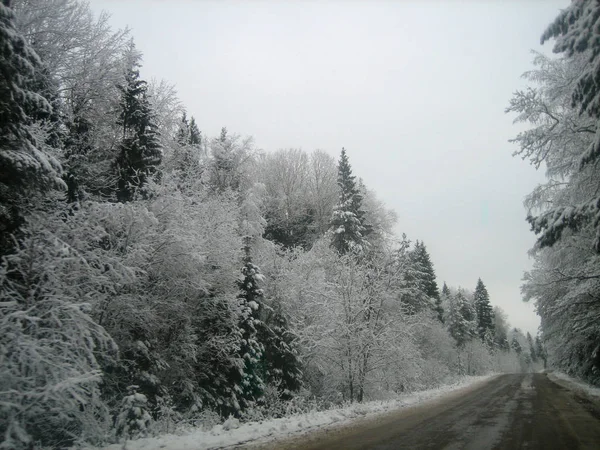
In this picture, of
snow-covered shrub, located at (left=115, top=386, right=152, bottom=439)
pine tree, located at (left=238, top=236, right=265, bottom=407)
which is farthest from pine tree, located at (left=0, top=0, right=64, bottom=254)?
pine tree, located at (left=238, top=236, right=265, bottom=407)

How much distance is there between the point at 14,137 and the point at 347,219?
25235 millimetres

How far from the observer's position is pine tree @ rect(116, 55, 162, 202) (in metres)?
16.4

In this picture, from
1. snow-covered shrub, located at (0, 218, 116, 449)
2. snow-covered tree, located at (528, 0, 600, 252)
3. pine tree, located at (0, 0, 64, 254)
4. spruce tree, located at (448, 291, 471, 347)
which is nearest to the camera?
snow-covered shrub, located at (0, 218, 116, 449)

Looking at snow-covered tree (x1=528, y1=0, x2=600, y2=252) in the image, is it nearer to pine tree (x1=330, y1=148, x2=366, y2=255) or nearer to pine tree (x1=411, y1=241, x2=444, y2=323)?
pine tree (x1=330, y1=148, x2=366, y2=255)

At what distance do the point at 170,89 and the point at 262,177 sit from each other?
17.3m

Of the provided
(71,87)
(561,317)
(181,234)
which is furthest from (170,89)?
(561,317)

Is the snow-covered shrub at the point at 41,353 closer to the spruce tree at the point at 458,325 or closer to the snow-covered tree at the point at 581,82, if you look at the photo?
the snow-covered tree at the point at 581,82

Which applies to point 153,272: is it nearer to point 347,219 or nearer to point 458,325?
point 347,219

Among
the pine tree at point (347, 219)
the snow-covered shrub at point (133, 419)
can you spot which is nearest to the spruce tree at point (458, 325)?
the pine tree at point (347, 219)

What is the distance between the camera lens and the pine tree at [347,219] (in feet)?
101

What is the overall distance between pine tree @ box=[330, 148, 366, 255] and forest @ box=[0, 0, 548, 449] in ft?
14.0

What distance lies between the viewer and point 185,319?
1510cm

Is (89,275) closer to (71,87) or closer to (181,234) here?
(181,234)

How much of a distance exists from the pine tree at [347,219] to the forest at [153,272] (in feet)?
14.0
